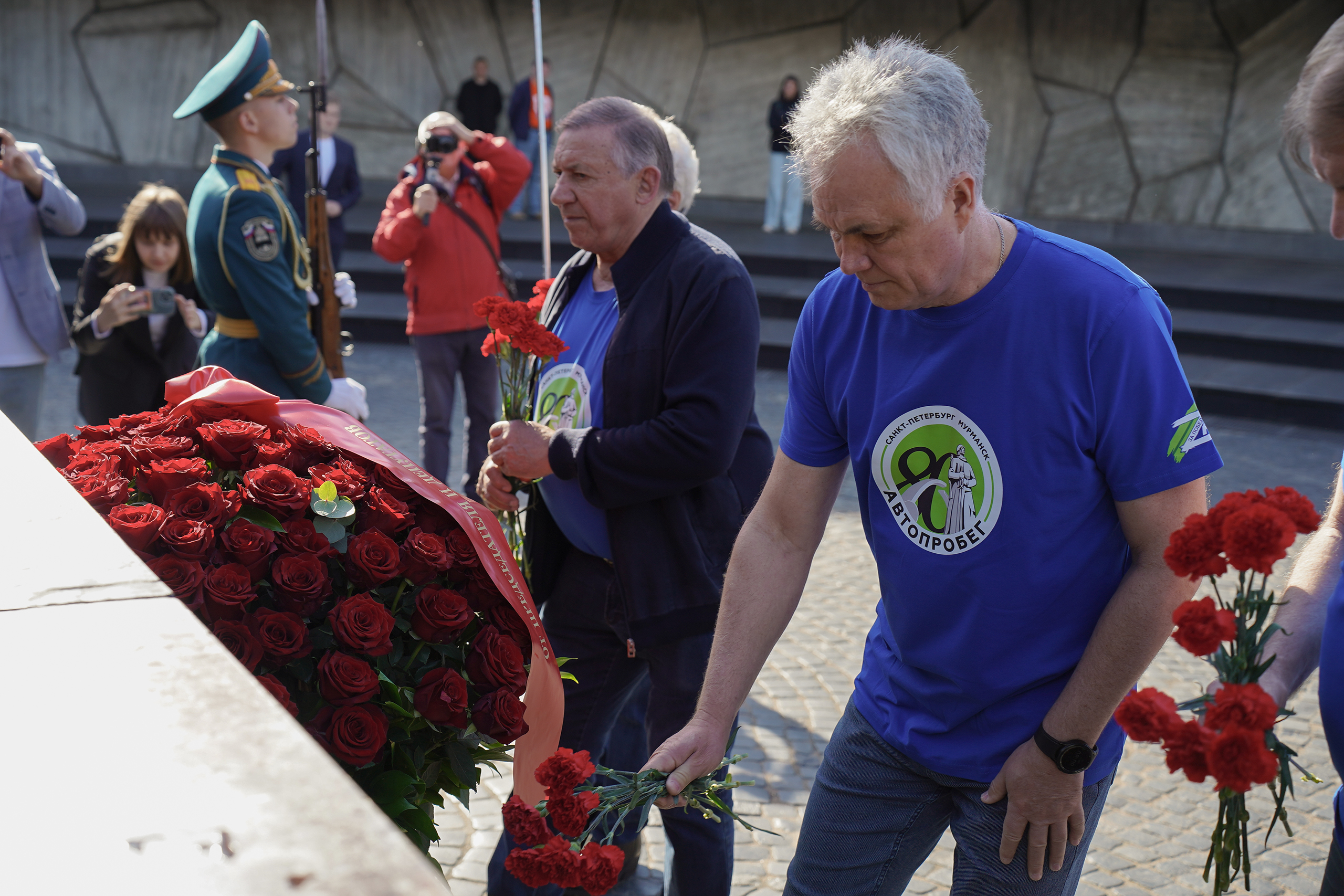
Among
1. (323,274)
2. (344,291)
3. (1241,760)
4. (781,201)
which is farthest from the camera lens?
(781,201)

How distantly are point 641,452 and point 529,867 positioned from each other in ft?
4.16

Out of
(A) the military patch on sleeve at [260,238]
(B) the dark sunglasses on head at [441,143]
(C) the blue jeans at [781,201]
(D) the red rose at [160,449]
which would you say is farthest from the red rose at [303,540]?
(C) the blue jeans at [781,201]

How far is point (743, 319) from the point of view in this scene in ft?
8.96

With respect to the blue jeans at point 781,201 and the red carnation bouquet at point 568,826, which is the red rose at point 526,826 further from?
the blue jeans at point 781,201

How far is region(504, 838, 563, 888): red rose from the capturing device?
1446 millimetres

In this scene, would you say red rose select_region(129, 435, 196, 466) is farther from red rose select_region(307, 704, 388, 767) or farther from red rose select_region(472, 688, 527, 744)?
red rose select_region(472, 688, 527, 744)

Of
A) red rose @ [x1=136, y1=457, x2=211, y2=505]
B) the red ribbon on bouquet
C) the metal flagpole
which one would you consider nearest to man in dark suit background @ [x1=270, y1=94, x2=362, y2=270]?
the metal flagpole

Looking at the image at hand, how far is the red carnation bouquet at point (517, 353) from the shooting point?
8.60 feet

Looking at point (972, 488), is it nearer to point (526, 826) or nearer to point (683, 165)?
point (526, 826)

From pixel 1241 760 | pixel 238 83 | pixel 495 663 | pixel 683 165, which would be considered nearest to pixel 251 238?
pixel 238 83

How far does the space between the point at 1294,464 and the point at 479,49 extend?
1103cm

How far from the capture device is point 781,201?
15.0 metres

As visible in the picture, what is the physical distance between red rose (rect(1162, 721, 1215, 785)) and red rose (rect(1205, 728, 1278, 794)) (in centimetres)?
1

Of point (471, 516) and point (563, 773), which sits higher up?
point (471, 516)
